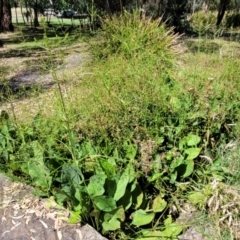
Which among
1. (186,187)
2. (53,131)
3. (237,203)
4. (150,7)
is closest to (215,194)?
(237,203)

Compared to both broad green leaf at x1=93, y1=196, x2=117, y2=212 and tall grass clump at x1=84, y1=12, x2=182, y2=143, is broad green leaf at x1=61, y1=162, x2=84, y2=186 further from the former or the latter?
tall grass clump at x1=84, y1=12, x2=182, y2=143

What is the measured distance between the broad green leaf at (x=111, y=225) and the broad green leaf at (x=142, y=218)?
127 mm

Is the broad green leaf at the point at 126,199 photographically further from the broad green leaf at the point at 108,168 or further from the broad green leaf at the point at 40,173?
the broad green leaf at the point at 40,173

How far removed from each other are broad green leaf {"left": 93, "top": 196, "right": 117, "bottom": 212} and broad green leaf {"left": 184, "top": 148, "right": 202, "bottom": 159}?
0.74 m

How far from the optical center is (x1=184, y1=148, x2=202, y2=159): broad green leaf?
2.35 metres

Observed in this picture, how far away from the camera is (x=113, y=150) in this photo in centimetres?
238

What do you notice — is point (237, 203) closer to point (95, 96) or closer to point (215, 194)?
point (215, 194)

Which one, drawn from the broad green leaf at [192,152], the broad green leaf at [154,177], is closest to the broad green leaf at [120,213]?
the broad green leaf at [154,177]

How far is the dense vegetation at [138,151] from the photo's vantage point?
77.1 inches

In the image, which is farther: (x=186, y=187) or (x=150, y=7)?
(x=150, y=7)

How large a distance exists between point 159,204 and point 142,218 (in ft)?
0.58

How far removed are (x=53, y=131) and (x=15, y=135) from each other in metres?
0.33

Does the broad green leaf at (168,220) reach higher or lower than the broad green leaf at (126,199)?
lower

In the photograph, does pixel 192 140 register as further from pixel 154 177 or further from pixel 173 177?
pixel 154 177
